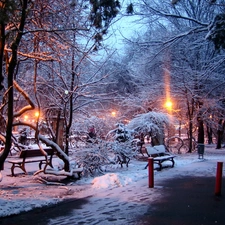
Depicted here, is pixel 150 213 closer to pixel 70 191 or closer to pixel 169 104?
pixel 70 191

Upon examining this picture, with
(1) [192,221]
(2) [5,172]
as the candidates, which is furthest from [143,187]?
(2) [5,172]

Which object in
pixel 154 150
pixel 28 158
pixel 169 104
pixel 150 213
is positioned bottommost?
pixel 150 213

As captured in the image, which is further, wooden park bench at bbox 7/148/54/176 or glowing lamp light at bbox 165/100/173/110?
glowing lamp light at bbox 165/100/173/110

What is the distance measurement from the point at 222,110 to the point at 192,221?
20130 millimetres

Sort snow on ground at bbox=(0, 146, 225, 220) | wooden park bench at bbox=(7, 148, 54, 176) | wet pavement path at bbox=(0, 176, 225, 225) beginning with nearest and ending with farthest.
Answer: wet pavement path at bbox=(0, 176, 225, 225)
snow on ground at bbox=(0, 146, 225, 220)
wooden park bench at bbox=(7, 148, 54, 176)

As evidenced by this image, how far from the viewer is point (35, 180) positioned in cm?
1006

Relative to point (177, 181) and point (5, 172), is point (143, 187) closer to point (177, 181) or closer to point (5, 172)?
point (177, 181)

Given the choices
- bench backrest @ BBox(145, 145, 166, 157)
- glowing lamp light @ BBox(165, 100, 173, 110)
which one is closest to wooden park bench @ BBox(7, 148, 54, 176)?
bench backrest @ BBox(145, 145, 166, 157)

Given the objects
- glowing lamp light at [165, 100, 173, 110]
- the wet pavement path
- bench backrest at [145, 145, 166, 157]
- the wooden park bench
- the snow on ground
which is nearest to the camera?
the wet pavement path

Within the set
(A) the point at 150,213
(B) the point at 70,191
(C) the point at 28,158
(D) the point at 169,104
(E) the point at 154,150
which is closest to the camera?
(A) the point at 150,213

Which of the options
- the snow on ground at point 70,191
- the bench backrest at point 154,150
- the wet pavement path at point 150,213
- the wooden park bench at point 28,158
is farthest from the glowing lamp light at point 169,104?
the wet pavement path at point 150,213

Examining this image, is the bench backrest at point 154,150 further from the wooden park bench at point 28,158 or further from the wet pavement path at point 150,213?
the wet pavement path at point 150,213

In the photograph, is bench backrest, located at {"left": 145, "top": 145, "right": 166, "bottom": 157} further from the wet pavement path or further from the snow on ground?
the wet pavement path

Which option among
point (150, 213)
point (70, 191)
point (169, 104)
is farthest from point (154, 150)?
point (150, 213)
